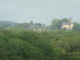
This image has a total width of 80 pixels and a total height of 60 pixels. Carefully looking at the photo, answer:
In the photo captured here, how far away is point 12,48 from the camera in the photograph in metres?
27.9

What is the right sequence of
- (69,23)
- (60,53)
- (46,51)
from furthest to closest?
(69,23), (60,53), (46,51)

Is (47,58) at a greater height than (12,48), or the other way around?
(12,48)

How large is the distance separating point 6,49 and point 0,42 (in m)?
1.32

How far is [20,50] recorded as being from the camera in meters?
29.5

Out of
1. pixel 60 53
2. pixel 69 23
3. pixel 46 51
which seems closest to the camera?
pixel 46 51

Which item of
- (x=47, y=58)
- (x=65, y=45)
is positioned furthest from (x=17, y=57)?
(x=65, y=45)

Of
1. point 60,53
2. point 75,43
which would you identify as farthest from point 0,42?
point 75,43

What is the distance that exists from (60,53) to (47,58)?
602 centimetres

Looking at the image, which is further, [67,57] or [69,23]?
[69,23]

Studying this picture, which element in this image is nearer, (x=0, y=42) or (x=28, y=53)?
(x=0, y=42)

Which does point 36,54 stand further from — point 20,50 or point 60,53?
point 60,53

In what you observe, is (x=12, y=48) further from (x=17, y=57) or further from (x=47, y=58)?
(x=47, y=58)

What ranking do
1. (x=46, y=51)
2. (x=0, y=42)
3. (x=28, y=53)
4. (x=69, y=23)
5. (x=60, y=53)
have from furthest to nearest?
(x=69, y=23)
(x=60, y=53)
(x=46, y=51)
(x=28, y=53)
(x=0, y=42)

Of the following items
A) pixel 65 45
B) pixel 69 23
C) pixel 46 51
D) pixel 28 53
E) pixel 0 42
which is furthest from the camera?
pixel 69 23
